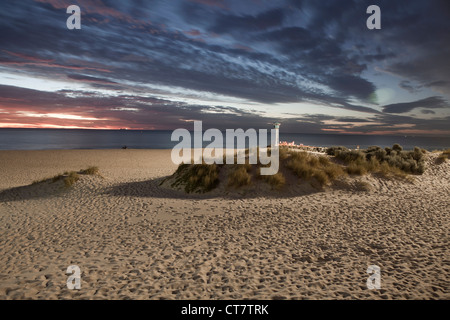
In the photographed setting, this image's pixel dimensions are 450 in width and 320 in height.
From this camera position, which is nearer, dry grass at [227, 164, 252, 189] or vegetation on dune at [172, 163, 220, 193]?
dry grass at [227, 164, 252, 189]

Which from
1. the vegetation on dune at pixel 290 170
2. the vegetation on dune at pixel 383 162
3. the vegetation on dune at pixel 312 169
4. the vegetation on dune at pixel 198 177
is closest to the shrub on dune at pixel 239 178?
the vegetation on dune at pixel 290 170

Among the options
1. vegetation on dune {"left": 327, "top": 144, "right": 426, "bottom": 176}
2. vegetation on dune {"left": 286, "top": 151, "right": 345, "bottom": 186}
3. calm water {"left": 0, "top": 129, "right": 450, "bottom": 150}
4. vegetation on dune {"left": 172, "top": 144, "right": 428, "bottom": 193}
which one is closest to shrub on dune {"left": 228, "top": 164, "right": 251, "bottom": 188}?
vegetation on dune {"left": 172, "top": 144, "right": 428, "bottom": 193}

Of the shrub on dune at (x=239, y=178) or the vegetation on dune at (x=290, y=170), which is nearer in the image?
the shrub on dune at (x=239, y=178)

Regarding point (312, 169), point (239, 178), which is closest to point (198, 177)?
point (239, 178)

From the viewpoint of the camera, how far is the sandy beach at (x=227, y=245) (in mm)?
4477

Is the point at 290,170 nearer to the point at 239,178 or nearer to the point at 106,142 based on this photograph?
the point at 239,178

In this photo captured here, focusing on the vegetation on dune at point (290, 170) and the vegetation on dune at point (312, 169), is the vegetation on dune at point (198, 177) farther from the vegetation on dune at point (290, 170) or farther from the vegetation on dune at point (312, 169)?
the vegetation on dune at point (312, 169)

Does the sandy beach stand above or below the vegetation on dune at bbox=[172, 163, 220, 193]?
below

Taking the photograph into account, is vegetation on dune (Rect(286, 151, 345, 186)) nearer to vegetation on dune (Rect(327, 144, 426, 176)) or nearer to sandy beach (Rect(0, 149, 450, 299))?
sandy beach (Rect(0, 149, 450, 299))

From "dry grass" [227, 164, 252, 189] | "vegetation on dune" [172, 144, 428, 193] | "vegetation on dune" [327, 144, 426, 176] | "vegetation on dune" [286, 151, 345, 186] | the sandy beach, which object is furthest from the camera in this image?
"vegetation on dune" [327, 144, 426, 176]

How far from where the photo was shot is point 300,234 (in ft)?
23.2

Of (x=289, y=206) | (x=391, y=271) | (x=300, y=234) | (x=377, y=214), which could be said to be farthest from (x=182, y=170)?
(x=391, y=271)

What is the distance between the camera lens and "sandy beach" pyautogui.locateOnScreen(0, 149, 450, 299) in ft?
14.7

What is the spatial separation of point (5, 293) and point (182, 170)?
10.3m
